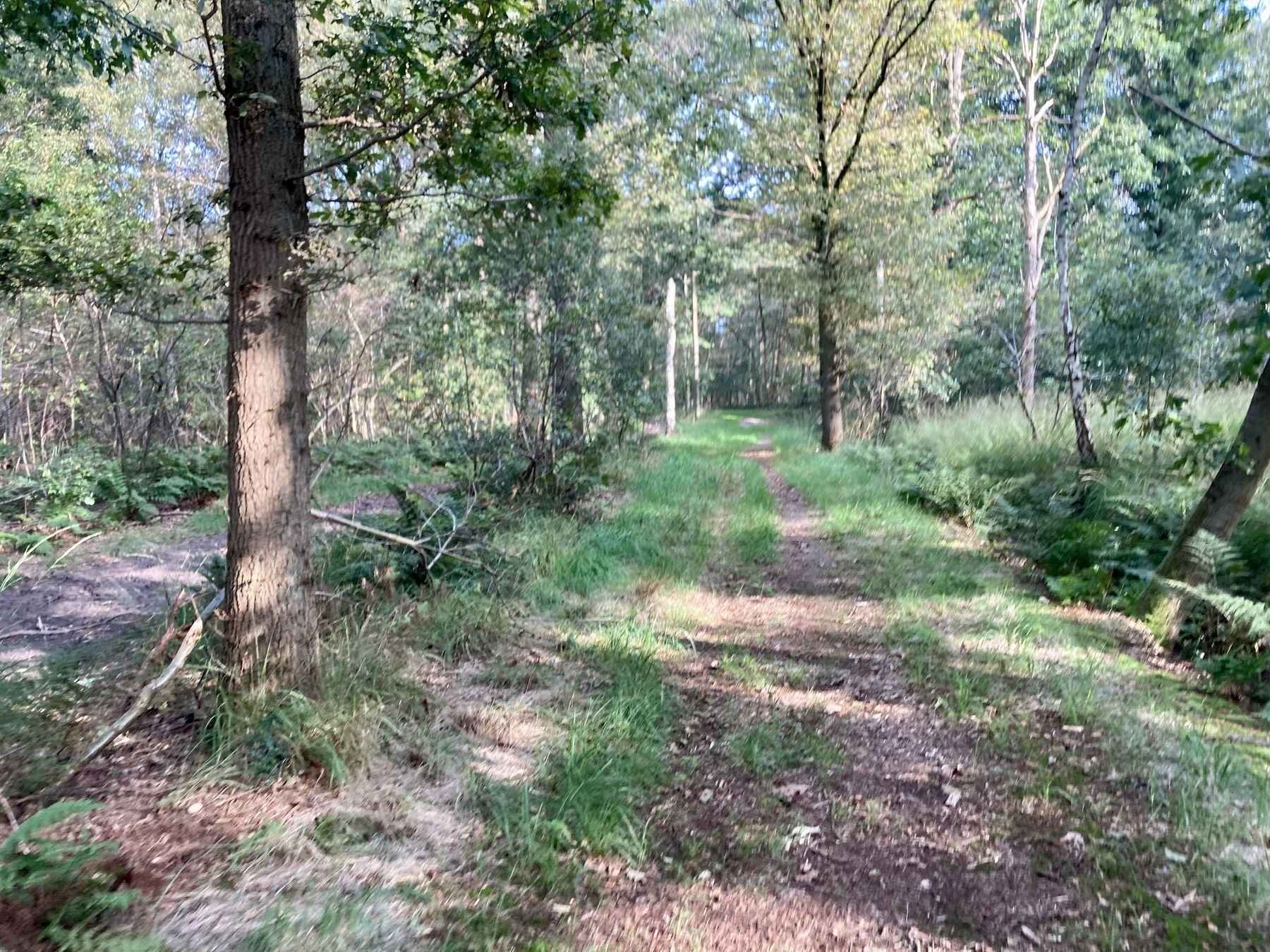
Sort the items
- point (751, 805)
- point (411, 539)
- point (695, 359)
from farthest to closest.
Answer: point (695, 359), point (411, 539), point (751, 805)

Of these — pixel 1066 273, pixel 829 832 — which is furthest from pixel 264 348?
pixel 1066 273

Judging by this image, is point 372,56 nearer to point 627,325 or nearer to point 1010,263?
point 627,325

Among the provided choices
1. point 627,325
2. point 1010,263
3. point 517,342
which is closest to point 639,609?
point 517,342

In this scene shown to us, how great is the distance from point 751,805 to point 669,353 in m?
19.5

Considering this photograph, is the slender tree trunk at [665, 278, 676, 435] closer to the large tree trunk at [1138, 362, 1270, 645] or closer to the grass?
the grass

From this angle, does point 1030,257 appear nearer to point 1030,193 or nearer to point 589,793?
point 1030,193

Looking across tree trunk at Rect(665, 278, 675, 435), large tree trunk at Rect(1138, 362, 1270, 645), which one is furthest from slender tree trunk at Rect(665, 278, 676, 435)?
large tree trunk at Rect(1138, 362, 1270, 645)

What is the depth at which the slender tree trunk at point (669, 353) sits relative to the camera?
21.4 metres

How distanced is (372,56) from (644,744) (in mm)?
3792

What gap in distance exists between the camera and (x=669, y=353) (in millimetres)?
22484

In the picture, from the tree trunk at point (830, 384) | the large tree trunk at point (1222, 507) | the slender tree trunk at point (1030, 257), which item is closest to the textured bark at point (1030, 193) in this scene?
the slender tree trunk at point (1030, 257)

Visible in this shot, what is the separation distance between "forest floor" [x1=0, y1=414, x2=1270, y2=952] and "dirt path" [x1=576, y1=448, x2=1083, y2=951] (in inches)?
0.5

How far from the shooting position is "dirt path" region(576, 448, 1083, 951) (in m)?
2.87

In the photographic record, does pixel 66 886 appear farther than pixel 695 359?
No
